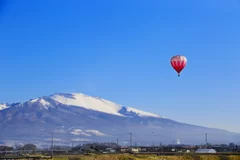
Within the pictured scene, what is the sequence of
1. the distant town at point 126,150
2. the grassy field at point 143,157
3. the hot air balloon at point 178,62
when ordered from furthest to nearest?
1. the distant town at point 126,150
2. the grassy field at point 143,157
3. the hot air balloon at point 178,62

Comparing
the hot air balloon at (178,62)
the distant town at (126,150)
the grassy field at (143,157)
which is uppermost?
the hot air balloon at (178,62)

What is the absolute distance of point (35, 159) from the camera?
63000 millimetres

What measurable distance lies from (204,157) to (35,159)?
79.4 ft

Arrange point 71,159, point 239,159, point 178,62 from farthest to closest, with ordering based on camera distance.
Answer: point 239,159 < point 71,159 < point 178,62

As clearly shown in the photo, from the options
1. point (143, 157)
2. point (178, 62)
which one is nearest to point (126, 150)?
point (143, 157)

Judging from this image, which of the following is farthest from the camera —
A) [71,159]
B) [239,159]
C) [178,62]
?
[239,159]

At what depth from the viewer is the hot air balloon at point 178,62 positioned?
48.9 m

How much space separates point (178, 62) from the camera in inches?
1937

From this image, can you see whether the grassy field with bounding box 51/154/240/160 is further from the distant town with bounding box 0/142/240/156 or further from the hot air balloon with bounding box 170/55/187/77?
the hot air balloon with bounding box 170/55/187/77

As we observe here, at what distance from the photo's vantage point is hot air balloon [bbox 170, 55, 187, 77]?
160 ft

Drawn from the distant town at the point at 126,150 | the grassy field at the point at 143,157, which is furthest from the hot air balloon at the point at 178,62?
the distant town at the point at 126,150

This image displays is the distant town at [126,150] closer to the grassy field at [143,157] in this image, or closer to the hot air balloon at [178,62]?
the grassy field at [143,157]

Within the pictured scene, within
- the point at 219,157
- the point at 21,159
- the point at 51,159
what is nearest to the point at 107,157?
the point at 51,159

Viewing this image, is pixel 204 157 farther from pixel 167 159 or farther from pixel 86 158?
pixel 86 158
